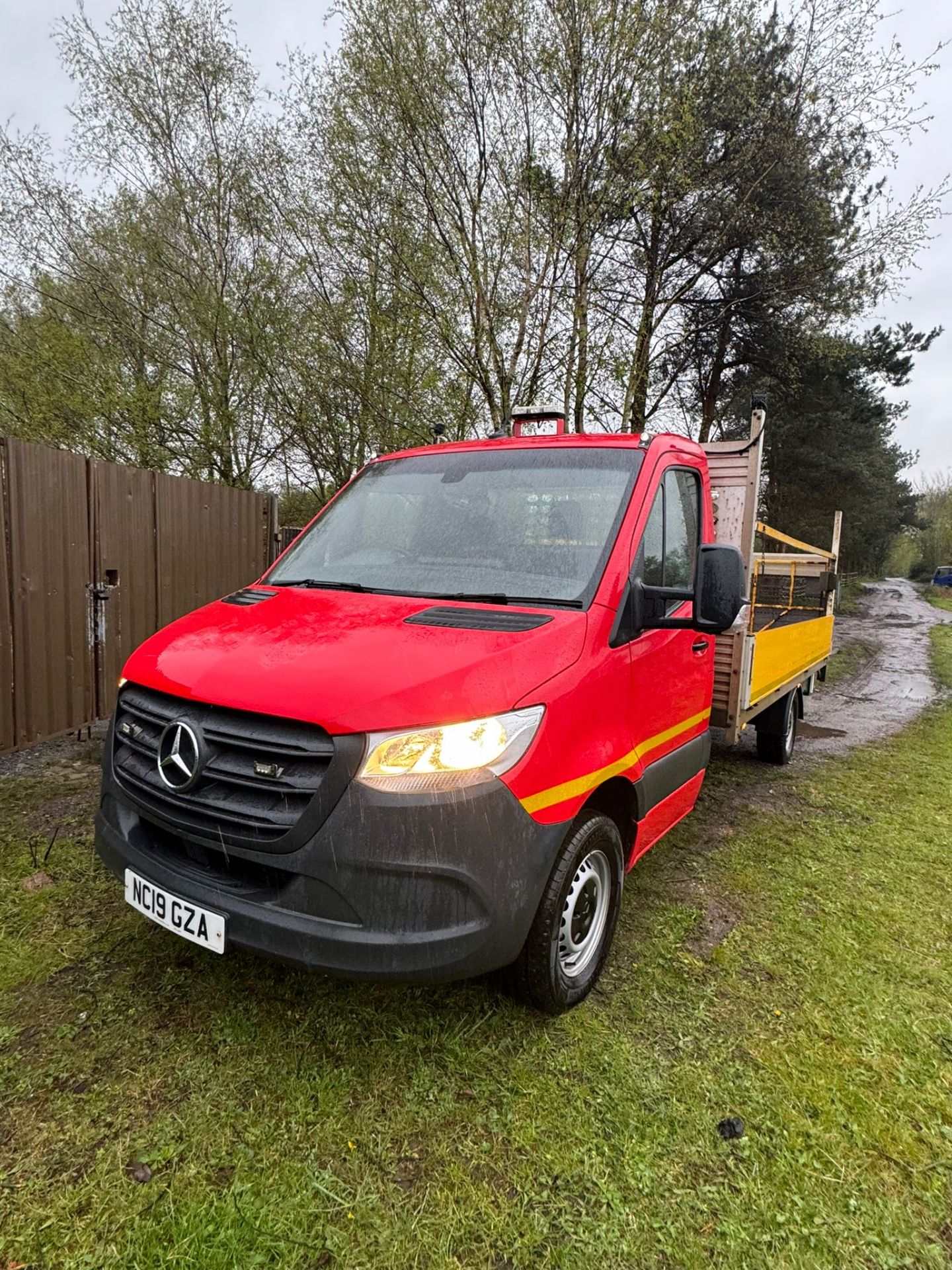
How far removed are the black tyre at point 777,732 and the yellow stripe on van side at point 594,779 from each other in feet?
9.98

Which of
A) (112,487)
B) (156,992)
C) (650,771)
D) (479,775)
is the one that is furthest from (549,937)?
(112,487)

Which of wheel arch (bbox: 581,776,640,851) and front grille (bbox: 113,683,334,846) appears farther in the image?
wheel arch (bbox: 581,776,640,851)

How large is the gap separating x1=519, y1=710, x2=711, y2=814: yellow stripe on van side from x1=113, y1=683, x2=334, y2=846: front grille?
0.64m

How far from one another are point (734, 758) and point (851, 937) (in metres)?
3.15

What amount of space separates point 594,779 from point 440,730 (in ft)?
2.25

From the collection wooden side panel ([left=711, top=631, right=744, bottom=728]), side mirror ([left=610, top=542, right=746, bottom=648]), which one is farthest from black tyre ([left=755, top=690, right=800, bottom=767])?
side mirror ([left=610, top=542, right=746, bottom=648])

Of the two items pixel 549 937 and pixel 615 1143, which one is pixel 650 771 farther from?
pixel 615 1143

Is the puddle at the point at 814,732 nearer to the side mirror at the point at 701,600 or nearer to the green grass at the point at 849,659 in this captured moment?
the green grass at the point at 849,659

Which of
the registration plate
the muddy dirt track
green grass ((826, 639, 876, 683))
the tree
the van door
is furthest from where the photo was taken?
the tree

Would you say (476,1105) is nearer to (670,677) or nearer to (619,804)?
(619,804)

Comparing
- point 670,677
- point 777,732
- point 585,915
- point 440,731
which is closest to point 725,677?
point 670,677

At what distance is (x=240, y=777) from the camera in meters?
1.96

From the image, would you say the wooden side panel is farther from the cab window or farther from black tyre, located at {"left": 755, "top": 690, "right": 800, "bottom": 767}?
black tyre, located at {"left": 755, "top": 690, "right": 800, "bottom": 767}

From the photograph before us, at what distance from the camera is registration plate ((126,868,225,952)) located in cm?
197
